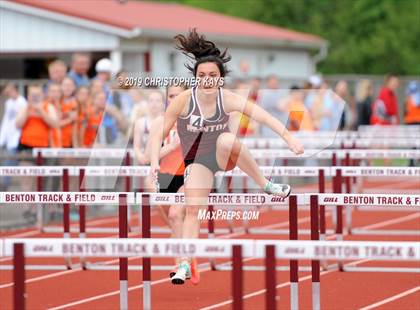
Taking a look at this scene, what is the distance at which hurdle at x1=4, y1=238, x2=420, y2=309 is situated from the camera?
6.90m

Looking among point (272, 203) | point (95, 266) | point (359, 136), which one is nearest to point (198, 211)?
point (272, 203)

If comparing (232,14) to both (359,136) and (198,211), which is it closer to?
(359,136)

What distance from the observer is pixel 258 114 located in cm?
927

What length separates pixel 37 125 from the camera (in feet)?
56.7

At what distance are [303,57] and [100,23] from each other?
12.4 meters

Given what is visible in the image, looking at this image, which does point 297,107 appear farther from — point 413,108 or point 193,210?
point 193,210

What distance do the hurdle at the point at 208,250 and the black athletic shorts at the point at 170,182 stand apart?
4.32 m

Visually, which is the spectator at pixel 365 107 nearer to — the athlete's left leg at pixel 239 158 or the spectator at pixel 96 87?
the spectator at pixel 96 87

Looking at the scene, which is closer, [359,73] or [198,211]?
[198,211]

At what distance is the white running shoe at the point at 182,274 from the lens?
945cm

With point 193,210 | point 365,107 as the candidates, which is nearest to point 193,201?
point 193,210

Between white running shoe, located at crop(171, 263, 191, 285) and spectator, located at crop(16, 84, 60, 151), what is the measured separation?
7825 millimetres

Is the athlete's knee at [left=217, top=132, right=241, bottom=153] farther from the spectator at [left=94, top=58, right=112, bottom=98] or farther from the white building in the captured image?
the white building

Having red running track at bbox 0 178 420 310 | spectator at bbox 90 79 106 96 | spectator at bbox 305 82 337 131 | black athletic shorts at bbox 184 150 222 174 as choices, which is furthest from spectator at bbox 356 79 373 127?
black athletic shorts at bbox 184 150 222 174
